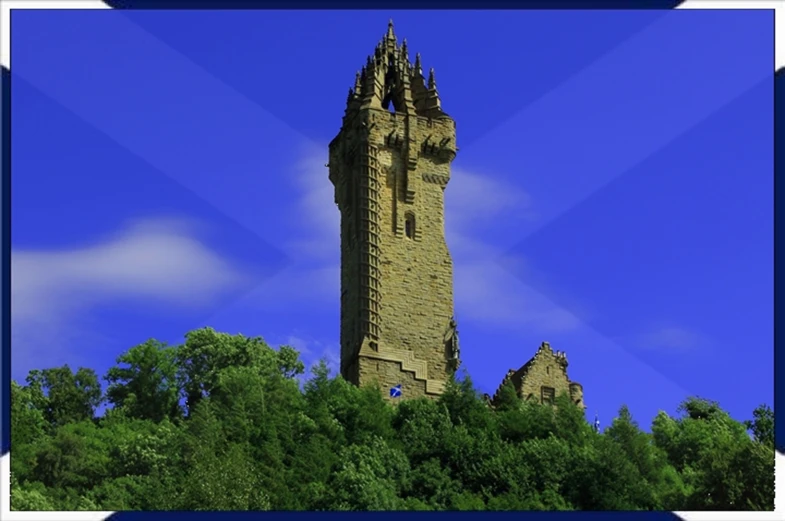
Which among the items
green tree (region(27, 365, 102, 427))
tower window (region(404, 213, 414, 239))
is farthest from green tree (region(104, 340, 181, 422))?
tower window (region(404, 213, 414, 239))

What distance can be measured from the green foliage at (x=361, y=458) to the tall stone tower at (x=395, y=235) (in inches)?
96.3

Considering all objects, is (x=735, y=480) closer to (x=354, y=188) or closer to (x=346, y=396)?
(x=346, y=396)

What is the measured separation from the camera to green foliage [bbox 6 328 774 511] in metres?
53.0

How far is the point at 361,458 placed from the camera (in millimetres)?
55281

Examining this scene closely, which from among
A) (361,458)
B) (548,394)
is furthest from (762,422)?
(361,458)

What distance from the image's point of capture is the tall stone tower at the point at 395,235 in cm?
6475

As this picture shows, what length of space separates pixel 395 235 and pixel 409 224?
979 mm

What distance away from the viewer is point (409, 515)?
48.1 meters

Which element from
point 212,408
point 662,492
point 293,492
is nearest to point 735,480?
point 662,492

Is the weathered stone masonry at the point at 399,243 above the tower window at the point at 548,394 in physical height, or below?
above

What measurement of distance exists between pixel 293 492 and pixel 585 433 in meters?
12.4

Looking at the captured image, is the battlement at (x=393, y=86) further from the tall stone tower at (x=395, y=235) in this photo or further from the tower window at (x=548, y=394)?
the tower window at (x=548, y=394)

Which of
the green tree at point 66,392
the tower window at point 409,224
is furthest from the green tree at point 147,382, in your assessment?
the tower window at point 409,224

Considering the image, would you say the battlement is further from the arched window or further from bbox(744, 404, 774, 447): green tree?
bbox(744, 404, 774, 447): green tree
